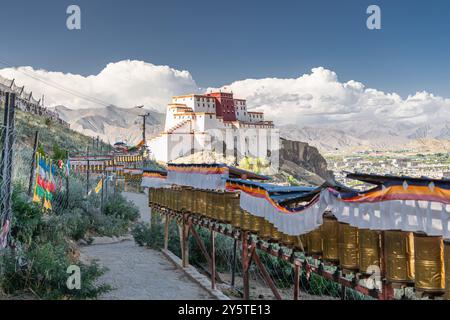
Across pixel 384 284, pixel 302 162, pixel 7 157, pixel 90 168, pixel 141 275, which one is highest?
pixel 7 157

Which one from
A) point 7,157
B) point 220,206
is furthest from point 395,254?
point 7,157

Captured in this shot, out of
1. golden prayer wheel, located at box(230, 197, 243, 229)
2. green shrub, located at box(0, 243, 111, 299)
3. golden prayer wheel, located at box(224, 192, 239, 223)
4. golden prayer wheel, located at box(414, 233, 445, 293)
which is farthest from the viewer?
golden prayer wheel, located at box(224, 192, 239, 223)

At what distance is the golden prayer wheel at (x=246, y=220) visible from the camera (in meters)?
9.73

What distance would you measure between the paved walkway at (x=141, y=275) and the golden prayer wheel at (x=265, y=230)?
10.1 feet

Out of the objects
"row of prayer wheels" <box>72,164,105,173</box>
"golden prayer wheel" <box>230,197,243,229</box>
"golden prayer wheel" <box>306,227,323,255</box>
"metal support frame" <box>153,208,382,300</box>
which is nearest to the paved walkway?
"metal support frame" <box>153,208,382,300</box>

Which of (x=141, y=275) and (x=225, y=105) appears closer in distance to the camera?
(x=141, y=275)

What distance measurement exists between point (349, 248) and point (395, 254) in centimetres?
84

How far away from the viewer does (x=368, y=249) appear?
5898 mm

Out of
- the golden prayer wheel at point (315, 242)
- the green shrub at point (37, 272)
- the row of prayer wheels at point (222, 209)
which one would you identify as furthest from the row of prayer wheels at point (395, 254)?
the green shrub at point (37, 272)

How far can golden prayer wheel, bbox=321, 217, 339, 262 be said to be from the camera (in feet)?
21.7

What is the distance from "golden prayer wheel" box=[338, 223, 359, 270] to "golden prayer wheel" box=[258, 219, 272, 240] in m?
2.66

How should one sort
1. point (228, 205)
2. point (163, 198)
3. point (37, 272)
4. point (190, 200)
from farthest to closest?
1. point (163, 198)
2. point (190, 200)
3. point (228, 205)
4. point (37, 272)

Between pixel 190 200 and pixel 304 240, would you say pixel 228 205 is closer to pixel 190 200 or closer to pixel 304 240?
pixel 190 200

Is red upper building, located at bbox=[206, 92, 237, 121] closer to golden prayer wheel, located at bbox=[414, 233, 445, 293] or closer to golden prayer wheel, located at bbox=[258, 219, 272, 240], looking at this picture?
golden prayer wheel, located at bbox=[258, 219, 272, 240]
